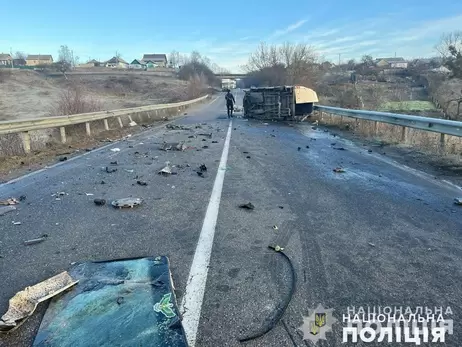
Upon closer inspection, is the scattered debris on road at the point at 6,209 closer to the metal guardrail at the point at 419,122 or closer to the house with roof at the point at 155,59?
the metal guardrail at the point at 419,122

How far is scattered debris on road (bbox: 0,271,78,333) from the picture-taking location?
2.44 meters

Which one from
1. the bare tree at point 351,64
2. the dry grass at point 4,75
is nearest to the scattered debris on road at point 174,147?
the dry grass at point 4,75

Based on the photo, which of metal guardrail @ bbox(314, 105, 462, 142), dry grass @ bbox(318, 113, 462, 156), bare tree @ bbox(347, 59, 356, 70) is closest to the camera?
metal guardrail @ bbox(314, 105, 462, 142)

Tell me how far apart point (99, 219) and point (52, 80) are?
292 ft

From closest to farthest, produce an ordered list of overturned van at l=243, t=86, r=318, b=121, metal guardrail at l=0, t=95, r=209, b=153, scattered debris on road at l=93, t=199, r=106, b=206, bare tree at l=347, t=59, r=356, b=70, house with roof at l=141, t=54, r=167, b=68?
1. scattered debris on road at l=93, t=199, r=106, b=206
2. metal guardrail at l=0, t=95, r=209, b=153
3. overturned van at l=243, t=86, r=318, b=121
4. bare tree at l=347, t=59, r=356, b=70
5. house with roof at l=141, t=54, r=167, b=68

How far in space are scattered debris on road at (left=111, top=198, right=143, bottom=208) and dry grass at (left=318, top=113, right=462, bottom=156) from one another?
23.9 ft

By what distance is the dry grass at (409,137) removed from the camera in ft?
29.9

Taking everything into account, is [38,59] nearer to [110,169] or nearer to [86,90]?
[86,90]

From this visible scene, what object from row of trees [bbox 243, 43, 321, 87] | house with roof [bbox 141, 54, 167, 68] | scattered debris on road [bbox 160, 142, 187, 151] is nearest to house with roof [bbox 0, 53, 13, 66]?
house with roof [bbox 141, 54, 167, 68]

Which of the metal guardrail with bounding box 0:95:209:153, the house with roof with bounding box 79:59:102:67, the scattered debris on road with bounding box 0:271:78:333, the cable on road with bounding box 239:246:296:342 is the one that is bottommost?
the cable on road with bounding box 239:246:296:342

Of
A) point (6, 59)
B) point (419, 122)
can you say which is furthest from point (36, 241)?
point (6, 59)

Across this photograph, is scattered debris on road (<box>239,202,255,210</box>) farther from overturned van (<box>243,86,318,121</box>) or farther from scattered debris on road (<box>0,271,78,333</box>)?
overturned van (<box>243,86,318,121</box>)

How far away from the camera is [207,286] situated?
290 centimetres

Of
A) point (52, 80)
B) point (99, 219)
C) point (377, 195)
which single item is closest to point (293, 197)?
point (377, 195)
